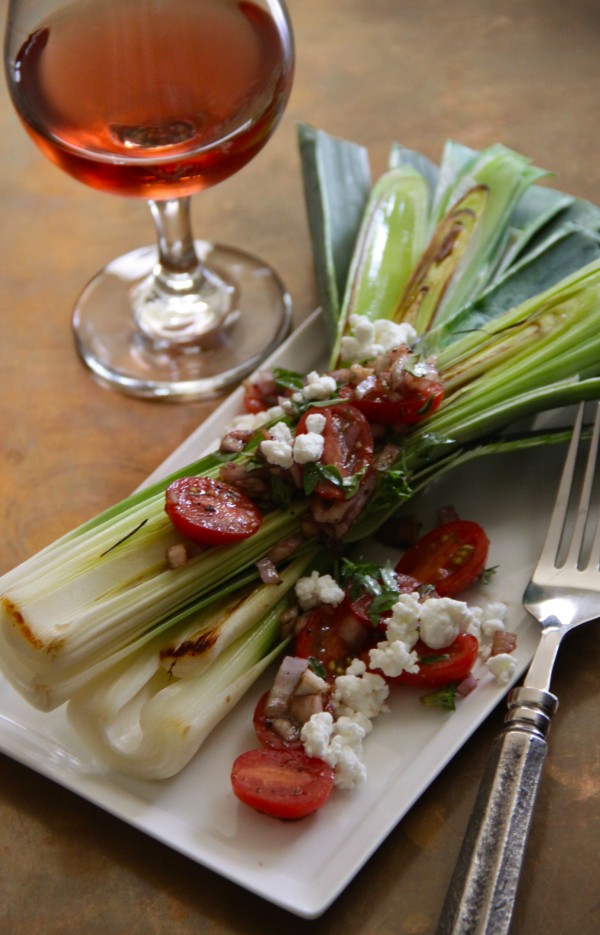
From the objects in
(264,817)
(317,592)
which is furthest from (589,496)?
(264,817)

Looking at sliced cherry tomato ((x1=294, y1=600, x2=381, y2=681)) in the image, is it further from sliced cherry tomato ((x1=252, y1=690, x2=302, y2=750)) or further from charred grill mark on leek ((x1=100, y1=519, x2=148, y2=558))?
charred grill mark on leek ((x1=100, y1=519, x2=148, y2=558))

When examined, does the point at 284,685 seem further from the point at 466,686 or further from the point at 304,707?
the point at 466,686

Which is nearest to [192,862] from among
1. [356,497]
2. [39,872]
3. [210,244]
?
[39,872]

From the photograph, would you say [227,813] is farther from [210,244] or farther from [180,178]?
[210,244]

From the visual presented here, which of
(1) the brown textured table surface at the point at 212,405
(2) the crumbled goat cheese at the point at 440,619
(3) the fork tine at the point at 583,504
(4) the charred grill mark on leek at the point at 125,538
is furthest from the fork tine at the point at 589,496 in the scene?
(4) the charred grill mark on leek at the point at 125,538

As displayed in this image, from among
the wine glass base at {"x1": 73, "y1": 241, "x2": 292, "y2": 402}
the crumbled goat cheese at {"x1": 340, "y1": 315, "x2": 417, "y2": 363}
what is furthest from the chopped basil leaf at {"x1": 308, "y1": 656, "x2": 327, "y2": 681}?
the wine glass base at {"x1": 73, "y1": 241, "x2": 292, "y2": 402}
